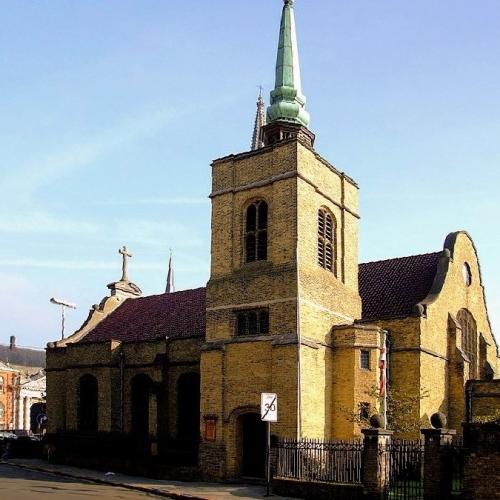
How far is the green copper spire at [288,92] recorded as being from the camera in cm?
2947

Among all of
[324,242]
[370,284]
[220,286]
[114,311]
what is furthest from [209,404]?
[114,311]

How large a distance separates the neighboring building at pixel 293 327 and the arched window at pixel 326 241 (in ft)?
0.18

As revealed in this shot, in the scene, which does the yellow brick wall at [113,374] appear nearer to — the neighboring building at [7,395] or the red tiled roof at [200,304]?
the red tiled roof at [200,304]

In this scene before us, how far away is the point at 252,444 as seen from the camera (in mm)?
25641

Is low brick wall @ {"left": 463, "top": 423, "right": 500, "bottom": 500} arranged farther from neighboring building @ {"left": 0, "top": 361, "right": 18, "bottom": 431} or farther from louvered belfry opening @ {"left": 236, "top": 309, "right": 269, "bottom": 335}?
neighboring building @ {"left": 0, "top": 361, "right": 18, "bottom": 431}

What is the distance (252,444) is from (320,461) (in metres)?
3.91

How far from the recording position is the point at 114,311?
42.0m

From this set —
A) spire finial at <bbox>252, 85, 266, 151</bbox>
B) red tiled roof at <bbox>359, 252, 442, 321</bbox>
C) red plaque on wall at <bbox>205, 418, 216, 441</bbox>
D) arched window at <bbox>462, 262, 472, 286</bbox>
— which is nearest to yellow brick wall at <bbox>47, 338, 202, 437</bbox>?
red plaque on wall at <bbox>205, 418, 216, 441</bbox>

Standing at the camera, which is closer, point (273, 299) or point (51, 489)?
point (51, 489)

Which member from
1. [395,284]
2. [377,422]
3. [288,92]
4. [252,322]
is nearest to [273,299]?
[252,322]

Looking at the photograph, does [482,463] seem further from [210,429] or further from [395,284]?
[395,284]

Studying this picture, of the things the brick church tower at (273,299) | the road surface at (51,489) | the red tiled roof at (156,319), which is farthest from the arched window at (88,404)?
the brick church tower at (273,299)

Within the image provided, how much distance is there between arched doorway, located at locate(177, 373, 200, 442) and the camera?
30906mm

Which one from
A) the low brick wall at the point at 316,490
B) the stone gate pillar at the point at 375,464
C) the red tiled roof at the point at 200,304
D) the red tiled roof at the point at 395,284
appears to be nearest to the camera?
the stone gate pillar at the point at 375,464
